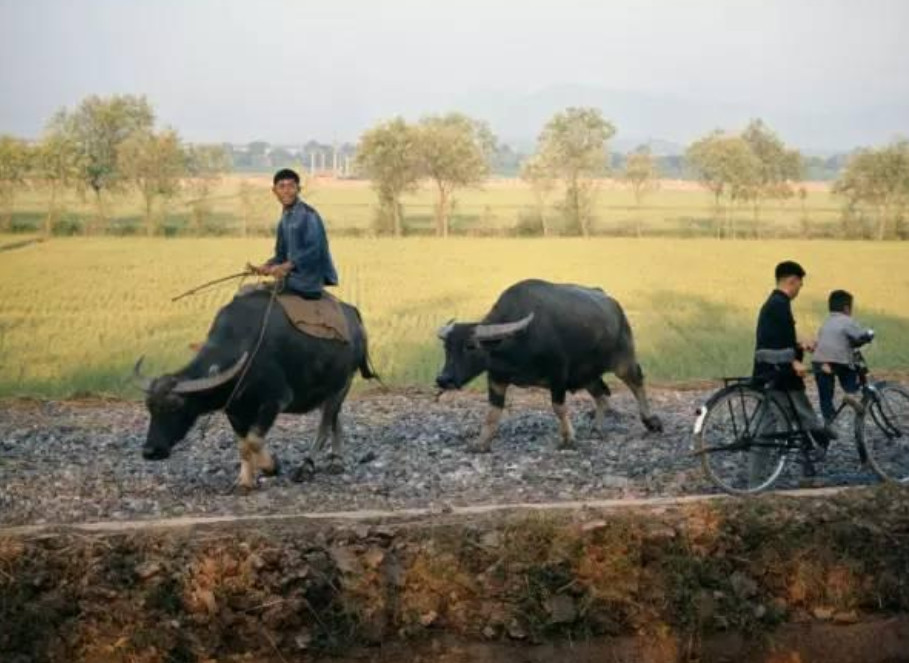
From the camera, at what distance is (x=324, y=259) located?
10062 mm

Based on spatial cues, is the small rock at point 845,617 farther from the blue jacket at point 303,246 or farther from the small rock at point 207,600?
the blue jacket at point 303,246

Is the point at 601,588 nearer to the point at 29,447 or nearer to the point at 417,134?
the point at 29,447

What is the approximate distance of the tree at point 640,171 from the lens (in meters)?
51.8

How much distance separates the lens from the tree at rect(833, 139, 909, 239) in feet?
139

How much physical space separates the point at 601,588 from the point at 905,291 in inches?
868

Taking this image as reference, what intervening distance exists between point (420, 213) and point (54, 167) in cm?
1656

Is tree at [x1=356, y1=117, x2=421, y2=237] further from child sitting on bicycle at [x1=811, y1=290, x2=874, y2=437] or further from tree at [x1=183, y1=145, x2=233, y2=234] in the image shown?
child sitting on bicycle at [x1=811, y1=290, x2=874, y2=437]

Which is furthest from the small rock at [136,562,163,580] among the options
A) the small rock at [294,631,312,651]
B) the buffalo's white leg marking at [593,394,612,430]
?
the buffalo's white leg marking at [593,394,612,430]

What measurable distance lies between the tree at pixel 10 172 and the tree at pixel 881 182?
26286 millimetres

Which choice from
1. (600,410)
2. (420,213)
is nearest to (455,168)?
(420,213)

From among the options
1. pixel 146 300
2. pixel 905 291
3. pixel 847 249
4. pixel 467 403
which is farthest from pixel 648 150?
pixel 467 403

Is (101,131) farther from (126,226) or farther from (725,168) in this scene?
(725,168)

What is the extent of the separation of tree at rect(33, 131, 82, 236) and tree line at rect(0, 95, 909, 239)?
0.04 meters

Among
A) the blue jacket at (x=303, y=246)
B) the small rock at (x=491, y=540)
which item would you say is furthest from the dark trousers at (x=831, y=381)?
the blue jacket at (x=303, y=246)
